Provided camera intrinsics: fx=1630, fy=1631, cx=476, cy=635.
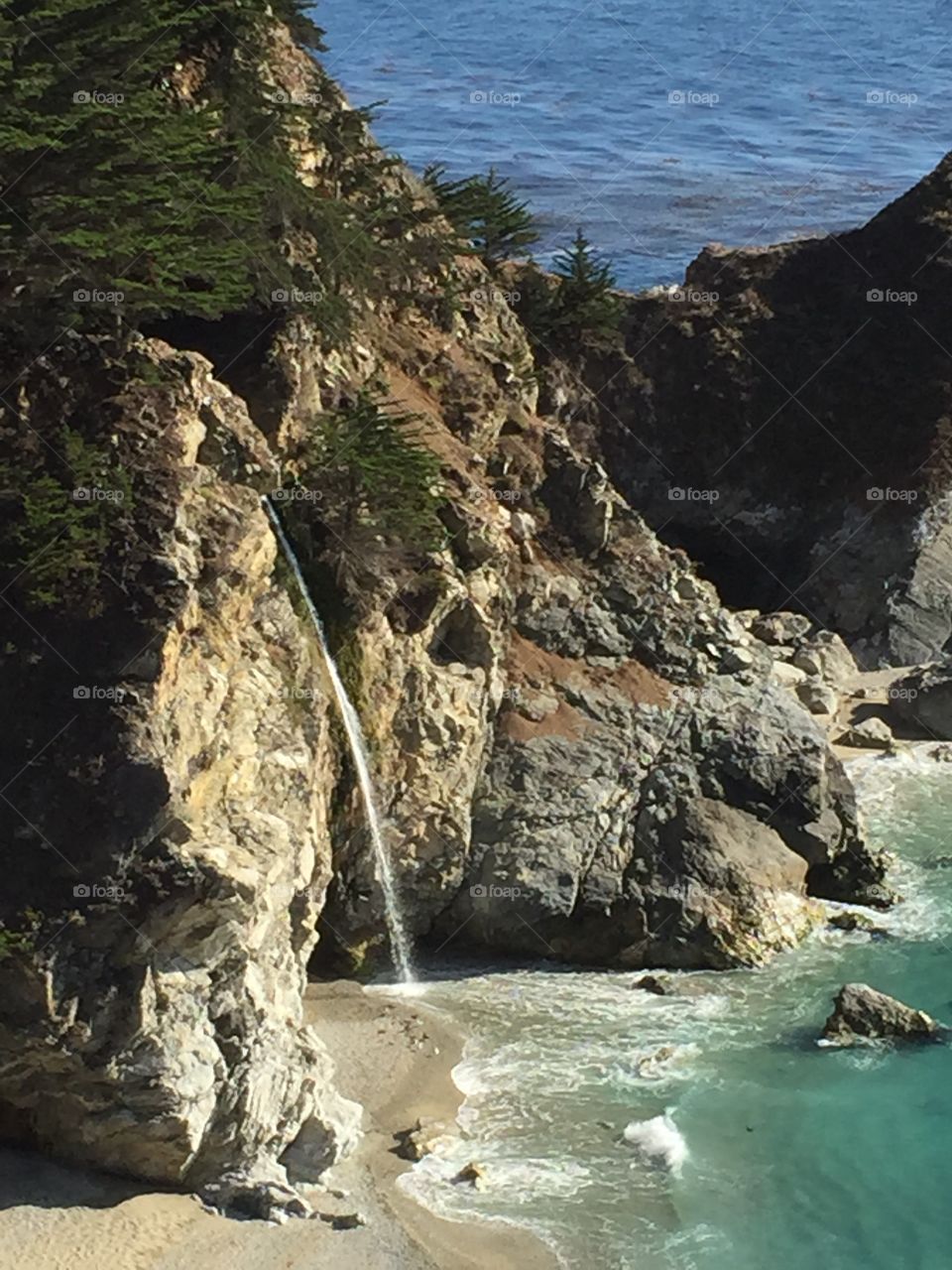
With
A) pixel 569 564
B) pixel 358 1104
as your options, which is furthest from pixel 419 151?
pixel 358 1104

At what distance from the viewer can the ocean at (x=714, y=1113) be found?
63.6 feet

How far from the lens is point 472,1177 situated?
2019 centimetres

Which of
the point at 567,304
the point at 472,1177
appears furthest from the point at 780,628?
the point at 472,1177

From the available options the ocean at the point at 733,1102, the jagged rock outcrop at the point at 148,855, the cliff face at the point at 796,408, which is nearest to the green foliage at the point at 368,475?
the jagged rock outcrop at the point at 148,855

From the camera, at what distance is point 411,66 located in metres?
100

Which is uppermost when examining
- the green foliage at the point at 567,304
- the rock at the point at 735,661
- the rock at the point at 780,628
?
the green foliage at the point at 567,304

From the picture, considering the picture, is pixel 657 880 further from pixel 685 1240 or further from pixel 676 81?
pixel 676 81

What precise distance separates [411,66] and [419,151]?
81.9ft

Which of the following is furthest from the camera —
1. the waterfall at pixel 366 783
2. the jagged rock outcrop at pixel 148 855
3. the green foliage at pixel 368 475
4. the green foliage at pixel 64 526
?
the green foliage at pixel 368 475

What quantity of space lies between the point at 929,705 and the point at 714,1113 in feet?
59.3

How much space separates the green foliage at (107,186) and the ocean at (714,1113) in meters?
11.4

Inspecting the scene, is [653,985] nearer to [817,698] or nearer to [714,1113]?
[714,1113]

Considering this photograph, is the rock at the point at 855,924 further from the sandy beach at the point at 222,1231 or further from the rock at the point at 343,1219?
the rock at the point at 343,1219

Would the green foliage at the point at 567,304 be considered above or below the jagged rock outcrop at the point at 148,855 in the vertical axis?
above
